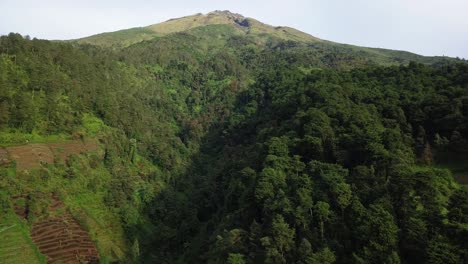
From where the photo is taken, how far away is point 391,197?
3012 centimetres

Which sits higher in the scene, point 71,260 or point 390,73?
point 390,73

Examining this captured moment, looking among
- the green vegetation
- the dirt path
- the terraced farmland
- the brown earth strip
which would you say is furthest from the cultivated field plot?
the dirt path

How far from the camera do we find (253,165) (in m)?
47.2

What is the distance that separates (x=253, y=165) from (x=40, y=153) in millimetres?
28137

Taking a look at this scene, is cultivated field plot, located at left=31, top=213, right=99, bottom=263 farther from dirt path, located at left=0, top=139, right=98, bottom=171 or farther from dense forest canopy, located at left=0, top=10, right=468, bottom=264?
dirt path, located at left=0, top=139, right=98, bottom=171

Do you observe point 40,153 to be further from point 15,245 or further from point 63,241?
point 15,245

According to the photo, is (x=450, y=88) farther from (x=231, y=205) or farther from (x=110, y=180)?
(x=110, y=180)

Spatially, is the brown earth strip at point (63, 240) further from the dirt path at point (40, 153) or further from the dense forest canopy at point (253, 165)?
the dirt path at point (40, 153)

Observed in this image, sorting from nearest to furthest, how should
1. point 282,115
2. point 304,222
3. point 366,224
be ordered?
point 366,224
point 304,222
point 282,115

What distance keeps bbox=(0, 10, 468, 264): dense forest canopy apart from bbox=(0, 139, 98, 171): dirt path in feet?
3.10

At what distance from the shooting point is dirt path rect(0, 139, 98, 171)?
168ft

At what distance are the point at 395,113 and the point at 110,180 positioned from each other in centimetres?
3881

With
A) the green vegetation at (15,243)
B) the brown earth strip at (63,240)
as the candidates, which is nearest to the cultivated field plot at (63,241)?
the brown earth strip at (63,240)

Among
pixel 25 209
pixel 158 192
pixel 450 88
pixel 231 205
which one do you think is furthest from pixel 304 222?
pixel 158 192
